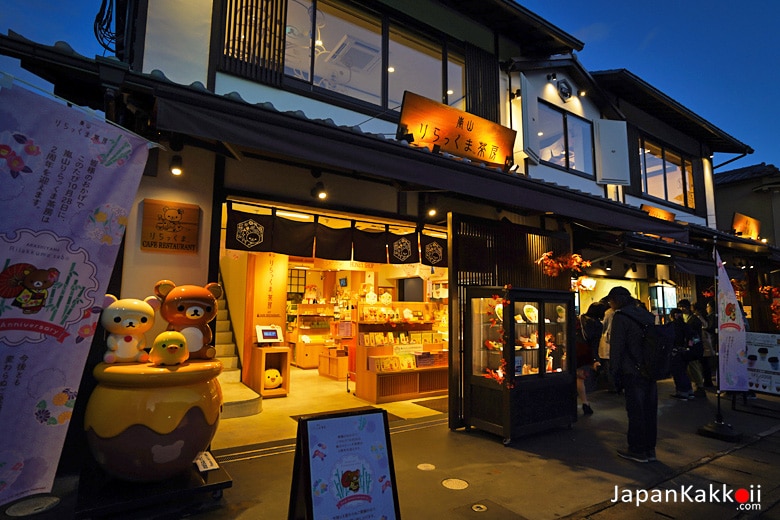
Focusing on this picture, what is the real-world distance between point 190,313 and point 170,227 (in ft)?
5.03

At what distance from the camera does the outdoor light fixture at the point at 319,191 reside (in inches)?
262

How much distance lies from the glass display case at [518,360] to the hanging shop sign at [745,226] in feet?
41.0

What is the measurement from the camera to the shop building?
16.2 ft

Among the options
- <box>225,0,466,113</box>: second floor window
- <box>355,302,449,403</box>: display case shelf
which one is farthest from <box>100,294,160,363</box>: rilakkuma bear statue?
<box>355,302,449,403</box>: display case shelf

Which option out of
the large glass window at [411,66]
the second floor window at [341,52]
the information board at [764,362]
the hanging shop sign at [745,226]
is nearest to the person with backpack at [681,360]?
the information board at [764,362]

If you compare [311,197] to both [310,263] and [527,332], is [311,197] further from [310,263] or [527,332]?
[310,263]

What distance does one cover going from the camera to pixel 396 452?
5.72 m

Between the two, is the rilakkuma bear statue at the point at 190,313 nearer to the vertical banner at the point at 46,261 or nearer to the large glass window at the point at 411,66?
the vertical banner at the point at 46,261

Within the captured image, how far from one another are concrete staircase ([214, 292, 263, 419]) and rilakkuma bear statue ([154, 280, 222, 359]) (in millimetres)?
3172

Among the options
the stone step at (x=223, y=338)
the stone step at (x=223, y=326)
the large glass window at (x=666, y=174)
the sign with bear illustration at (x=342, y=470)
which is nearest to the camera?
the sign with bear illustration at (x=342, y=470)

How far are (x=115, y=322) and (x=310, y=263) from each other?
9.55m

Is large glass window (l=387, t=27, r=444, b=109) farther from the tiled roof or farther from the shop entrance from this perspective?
the tiled roof

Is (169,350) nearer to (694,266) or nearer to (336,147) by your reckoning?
(336,147)

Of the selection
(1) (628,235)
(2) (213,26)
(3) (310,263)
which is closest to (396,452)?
(2) (213,26)
